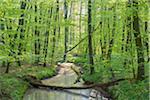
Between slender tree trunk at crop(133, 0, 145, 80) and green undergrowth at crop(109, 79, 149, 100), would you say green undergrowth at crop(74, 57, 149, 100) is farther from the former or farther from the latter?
slender tree trunk at crop(133, 0, 145, 80)

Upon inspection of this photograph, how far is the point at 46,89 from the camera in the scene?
53.2 feet

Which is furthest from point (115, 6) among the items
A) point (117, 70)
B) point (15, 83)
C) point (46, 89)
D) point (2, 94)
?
point (2, 94)

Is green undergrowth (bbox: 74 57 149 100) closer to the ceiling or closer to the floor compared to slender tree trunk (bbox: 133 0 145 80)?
closer to the floor

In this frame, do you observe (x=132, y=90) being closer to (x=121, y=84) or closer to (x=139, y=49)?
(x=121, y=84)

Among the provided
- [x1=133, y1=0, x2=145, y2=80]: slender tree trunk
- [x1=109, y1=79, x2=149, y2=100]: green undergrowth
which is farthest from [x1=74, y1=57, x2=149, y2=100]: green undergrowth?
[x1=133, y1=0, x2=145, y2=80]: slender tree trunk

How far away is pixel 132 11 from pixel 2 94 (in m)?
6.92

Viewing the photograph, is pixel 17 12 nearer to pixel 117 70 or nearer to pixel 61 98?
pixel 61 98

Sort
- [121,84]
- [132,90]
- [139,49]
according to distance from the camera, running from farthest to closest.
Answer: [121,84], [139,49], [132,90]

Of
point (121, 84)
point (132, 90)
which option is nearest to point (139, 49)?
point (121, 84)

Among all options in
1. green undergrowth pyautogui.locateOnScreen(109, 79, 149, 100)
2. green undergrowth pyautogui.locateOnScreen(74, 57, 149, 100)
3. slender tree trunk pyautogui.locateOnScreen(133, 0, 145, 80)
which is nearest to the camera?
green undergrowth pyautogui.locateOnScreen(109, 79, 149, 100)

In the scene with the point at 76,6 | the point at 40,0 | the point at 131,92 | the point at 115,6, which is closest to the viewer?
the point at 131,92

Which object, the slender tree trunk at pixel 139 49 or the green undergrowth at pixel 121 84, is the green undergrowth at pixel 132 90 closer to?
the green undergrowth at pixel 121 84

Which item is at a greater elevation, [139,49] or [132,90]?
[139,49]

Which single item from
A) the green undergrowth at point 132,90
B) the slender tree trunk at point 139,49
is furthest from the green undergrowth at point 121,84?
the slender tree trunk at point 139,49
